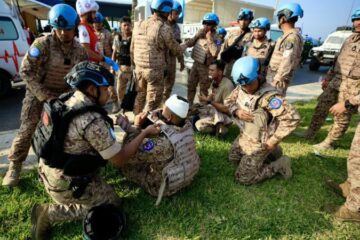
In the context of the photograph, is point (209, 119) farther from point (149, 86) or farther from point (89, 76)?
point (89, 76)

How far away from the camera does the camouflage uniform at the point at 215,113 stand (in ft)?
12.9

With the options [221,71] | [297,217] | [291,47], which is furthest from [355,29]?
[297,217]

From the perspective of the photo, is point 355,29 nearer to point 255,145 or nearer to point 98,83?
point 255,145

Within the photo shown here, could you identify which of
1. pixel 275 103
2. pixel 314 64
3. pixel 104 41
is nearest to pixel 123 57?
pixel 104 41

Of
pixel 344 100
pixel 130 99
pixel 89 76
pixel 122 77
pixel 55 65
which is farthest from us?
pixel 122 77

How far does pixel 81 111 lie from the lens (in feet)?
6.25

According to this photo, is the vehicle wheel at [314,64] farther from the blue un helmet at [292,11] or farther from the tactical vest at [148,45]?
the tactical vest at [148,45]

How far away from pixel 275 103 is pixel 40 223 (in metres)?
2.56

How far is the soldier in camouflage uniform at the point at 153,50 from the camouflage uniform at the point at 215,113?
0.78 m

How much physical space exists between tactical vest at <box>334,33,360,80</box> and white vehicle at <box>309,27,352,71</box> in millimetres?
9631

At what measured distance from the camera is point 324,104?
4027mm

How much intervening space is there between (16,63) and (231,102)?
5.06 meters

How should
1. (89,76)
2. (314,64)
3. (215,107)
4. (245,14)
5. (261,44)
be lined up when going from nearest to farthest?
1. (89,76)
2. (215,107)
3. (261,44)
4. (245,14)
5. (314,64)

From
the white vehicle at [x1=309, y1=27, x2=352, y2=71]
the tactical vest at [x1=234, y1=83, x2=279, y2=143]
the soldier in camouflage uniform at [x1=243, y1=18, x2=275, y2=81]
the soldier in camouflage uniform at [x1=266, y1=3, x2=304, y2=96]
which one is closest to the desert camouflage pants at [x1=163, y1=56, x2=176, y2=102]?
the soldier in camouflage uniform at [x1=243, y1=18, x2=275, y2=81]
